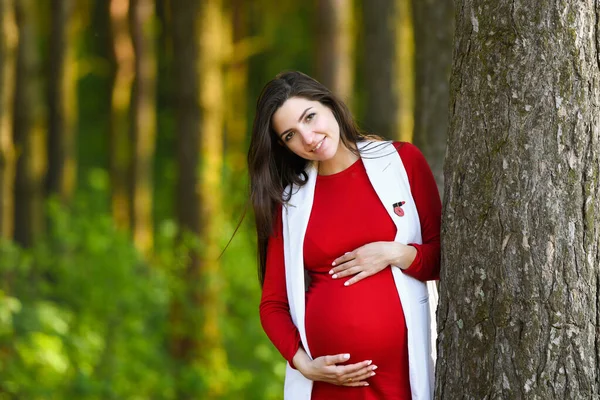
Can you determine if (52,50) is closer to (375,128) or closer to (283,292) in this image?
(375,128)

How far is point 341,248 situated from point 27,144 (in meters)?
10.2

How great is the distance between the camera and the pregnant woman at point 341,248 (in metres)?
3.67

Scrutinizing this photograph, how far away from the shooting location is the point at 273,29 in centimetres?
2473

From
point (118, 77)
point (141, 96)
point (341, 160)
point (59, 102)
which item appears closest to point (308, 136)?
point (341, 160)

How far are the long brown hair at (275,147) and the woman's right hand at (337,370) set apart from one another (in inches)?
22.8

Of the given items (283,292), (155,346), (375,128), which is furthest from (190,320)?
(283,292)

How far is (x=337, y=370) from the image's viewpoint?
3.61 metres

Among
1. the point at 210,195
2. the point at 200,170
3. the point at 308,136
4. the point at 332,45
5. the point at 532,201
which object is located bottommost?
the point at 210,195

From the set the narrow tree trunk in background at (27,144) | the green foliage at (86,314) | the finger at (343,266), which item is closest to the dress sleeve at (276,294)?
the finger at (343,266)

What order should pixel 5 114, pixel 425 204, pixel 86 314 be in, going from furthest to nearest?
pixel 86 314
pixel 5 114
pixel 425 204

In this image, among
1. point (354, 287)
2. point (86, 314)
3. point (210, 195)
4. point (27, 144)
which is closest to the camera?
point (354, 287)

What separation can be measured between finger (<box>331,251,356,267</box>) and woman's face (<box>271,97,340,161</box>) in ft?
1.27

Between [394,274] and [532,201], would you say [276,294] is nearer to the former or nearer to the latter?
[394,274]

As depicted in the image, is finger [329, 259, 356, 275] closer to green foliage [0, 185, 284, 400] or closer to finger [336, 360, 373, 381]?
finger [336, 360, 373, 381]
